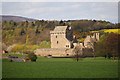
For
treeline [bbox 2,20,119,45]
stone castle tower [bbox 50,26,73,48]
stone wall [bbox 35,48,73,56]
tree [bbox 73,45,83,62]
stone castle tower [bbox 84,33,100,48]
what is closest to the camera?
treeline [bbox 2,20,119,45]

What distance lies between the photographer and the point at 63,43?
1485cm

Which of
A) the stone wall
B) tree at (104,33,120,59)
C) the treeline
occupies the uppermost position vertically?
the treeline

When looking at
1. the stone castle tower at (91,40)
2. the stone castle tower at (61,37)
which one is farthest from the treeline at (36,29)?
the stone castle tower at (91,40)

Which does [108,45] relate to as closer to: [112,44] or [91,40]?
[112,44]

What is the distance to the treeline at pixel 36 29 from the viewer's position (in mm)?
13797

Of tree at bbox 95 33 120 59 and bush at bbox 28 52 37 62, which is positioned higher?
tree at bbox 95 33 120 59

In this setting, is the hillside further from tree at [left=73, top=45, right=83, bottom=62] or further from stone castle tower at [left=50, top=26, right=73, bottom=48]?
tree at [left=73, top=45, right=83, bottom=62]

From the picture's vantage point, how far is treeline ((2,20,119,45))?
13797mm

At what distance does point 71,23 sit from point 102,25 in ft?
4.73

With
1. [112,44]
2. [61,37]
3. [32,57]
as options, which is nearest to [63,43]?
[61,37]

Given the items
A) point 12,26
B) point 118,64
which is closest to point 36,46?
point 12,26

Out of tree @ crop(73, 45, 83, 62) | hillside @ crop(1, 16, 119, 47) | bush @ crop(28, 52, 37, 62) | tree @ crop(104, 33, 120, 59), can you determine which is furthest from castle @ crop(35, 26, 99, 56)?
tree @ crop(104, 33, 120, 59)

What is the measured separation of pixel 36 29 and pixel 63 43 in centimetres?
168

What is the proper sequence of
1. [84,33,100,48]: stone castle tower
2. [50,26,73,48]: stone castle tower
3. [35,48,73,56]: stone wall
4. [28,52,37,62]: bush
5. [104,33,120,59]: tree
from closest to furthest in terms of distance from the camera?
[104,33,120,59]: tree
[28,52,37,62]: bush
[35,48,73,56]: stone wall
[84,33,100,48]: stone castle tower
[50,26,73,48]: stone castle tower
